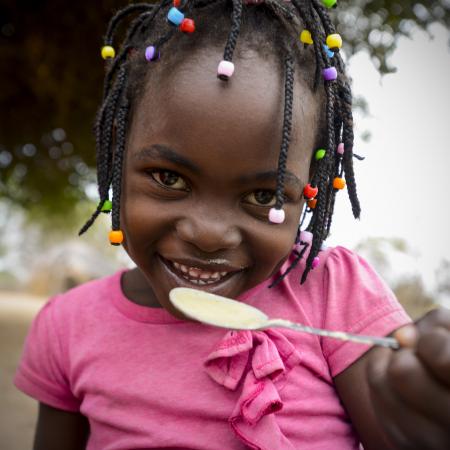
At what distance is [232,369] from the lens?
36.4 inches

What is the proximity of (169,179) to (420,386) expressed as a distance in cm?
50

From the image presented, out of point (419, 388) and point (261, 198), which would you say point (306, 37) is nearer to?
point (261, 198)

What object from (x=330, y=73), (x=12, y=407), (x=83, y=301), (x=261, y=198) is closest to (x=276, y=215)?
(x=261, y=198)

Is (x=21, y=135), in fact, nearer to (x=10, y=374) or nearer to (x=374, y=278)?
(x=10, y=374)

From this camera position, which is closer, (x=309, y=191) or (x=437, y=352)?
(x=437, y=352)

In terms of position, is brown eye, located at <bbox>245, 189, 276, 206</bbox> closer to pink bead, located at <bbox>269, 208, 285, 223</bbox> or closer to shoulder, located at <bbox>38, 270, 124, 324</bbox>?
pink bead, located at <bbox>269, 208, 285, 223</bbox>

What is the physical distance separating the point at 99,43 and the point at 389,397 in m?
2.27

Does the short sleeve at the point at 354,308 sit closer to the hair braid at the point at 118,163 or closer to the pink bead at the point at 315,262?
the pink bead at the point at 315,262

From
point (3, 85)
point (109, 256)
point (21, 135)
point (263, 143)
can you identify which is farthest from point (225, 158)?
point (109, 256)

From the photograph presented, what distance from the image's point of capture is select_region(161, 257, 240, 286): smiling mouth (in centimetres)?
88

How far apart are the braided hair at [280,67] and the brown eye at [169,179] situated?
4.5 inches

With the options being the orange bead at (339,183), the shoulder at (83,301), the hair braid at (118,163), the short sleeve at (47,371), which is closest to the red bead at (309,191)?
the orange bead at (339,183)

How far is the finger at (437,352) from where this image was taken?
534 millimetres

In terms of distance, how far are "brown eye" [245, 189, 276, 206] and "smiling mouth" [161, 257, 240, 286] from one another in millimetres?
128
